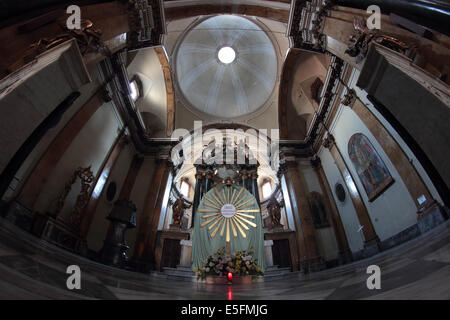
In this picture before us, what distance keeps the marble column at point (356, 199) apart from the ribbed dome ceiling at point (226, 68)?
7.62m

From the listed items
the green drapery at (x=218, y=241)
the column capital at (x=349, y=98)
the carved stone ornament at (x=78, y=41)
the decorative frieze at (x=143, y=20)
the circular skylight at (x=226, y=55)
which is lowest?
the green drapery at (x=218, y=241)

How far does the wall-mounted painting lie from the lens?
20.7 feet

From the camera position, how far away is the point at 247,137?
1559 cm

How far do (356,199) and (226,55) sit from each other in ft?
51.1

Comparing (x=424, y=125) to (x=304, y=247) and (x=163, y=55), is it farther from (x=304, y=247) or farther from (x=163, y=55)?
(x=163, y=55)

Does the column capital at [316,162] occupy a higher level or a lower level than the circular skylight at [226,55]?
lower

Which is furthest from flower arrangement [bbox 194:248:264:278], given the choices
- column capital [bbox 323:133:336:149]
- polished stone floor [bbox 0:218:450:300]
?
column capital [bbox 323:133:336:149]

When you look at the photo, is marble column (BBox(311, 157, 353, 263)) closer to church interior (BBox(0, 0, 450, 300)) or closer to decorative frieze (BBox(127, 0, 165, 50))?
church interior (BBox(0, 0, 450, 300))

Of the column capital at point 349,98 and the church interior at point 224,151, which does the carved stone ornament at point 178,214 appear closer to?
the church interior at point 224,151

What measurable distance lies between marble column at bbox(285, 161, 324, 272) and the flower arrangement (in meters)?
3.38

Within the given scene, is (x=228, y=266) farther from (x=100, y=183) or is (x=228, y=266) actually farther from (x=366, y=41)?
(x=366, y=41)

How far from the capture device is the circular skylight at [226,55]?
56.3ft

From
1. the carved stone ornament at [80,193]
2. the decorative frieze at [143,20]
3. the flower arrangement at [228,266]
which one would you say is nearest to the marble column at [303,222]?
the flower arrangement at [228,266]
